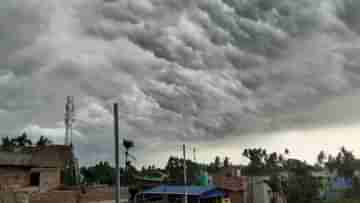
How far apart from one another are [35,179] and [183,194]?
13.8m

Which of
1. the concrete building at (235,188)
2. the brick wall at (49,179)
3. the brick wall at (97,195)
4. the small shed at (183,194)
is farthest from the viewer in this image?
the concrete building at (235,188)

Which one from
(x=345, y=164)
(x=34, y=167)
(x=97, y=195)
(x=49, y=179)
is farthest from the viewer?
(x=345, y=164)

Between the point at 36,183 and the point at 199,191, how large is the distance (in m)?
14.9

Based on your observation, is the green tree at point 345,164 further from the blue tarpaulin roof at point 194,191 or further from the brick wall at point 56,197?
the brick wall at point 56,197

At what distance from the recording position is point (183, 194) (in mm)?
39719

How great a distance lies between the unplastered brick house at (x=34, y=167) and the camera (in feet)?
108

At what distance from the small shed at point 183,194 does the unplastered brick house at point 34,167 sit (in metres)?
9.26

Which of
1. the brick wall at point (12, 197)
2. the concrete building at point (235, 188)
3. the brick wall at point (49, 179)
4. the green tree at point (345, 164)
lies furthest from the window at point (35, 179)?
the green tree at point (345, 164)

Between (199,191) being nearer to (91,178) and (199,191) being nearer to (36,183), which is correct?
(36,183)

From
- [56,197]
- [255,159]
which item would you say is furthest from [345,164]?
[56,197]

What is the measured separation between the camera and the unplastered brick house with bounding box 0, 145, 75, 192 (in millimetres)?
33062

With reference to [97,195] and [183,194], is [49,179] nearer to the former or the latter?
[97,195]

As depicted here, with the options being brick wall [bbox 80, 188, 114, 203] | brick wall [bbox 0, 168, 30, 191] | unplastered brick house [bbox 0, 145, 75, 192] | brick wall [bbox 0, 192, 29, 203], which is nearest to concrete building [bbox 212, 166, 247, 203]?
brick wall [bbox 80, 188, 114, 203]

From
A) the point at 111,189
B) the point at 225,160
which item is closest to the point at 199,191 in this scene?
the point at 111,189
